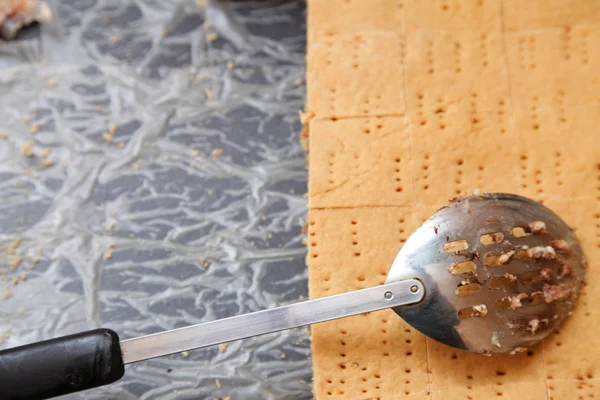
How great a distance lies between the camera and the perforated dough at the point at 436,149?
1218mm

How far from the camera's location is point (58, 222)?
154cm

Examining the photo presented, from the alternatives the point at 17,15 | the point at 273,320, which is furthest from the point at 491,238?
the point at 17,15

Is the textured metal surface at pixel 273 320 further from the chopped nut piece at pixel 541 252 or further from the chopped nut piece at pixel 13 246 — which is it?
the chopped nut piece at pixel 13 246

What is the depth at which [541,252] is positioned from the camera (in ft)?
3.91

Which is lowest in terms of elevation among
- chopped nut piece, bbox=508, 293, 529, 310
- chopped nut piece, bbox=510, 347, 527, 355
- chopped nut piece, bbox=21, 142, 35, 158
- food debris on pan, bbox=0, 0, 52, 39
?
chopped nut piece, bbox=510, 347, 527, 355

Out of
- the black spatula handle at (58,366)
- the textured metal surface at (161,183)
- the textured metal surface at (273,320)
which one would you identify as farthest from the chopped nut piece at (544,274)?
the black spatula handle at (58,366)

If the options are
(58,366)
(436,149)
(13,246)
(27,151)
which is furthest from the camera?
(27,151)

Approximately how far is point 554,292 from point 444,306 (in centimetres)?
21

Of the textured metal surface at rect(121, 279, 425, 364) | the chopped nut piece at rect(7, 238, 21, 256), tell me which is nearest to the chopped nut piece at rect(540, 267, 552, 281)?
the textured metal surface at rect(121, 279, 425, 364)

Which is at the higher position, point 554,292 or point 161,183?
point 161,183

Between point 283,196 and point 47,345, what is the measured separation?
0.63 metres

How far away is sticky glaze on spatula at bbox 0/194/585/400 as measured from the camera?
3.74ft

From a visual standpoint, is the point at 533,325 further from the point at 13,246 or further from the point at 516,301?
Answer: the point at 13,246

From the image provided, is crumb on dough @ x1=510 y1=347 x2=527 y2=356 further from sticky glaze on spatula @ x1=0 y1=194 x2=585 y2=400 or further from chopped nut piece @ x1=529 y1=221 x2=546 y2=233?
chopped nut piece @ x1=529 y1=221 x2=546 y2=233
